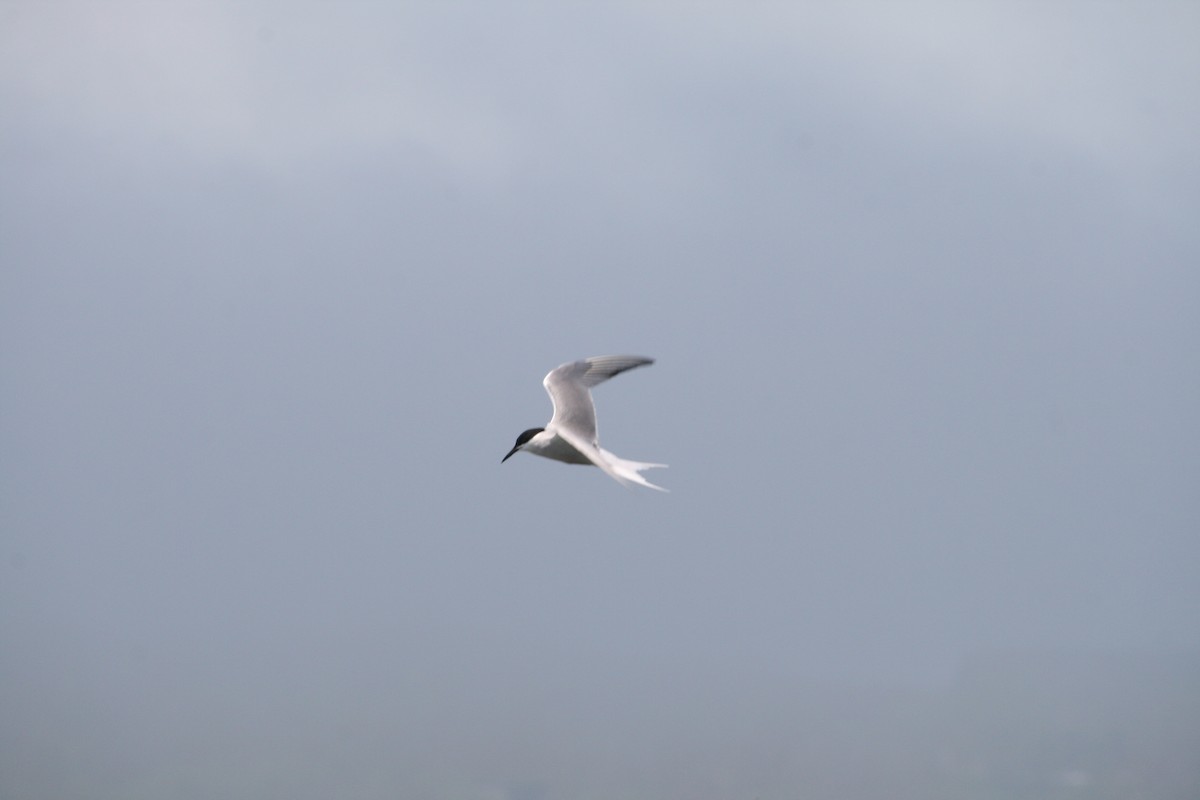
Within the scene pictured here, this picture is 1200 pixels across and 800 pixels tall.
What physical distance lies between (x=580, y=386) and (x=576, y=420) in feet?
2.50

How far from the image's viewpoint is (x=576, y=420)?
17.0 meters

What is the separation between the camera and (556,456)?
16.9m

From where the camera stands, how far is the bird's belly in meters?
16.5

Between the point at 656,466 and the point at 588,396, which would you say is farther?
the point at 588,396

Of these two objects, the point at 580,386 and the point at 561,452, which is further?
the point at 580,386

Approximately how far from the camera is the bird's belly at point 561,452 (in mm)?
16531

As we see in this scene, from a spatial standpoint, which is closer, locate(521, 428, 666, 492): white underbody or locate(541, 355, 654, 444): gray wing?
locate(521, 428, 666, 492): white underbody

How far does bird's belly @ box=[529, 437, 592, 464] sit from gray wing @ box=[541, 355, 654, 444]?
0.67ft

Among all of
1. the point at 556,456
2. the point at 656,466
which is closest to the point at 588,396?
the point at 556,456

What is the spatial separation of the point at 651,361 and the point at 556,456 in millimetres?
2086

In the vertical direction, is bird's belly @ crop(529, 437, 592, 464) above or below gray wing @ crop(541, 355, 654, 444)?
below

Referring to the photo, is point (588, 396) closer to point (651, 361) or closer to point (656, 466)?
point (651, 361)

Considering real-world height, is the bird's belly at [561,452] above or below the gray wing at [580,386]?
below

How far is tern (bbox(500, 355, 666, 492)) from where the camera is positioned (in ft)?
51.7
